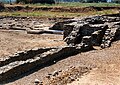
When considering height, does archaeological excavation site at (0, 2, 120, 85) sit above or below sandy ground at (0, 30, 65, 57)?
above

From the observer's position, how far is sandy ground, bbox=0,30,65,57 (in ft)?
74.7

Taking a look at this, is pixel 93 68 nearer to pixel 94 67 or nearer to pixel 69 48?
pixel 94 67

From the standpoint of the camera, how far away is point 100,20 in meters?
28.2

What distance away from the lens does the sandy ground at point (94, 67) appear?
14817 millimetres

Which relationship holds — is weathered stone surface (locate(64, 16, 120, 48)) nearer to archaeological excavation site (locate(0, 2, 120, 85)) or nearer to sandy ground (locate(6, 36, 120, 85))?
archaeological excavation site (locate(0, 2, 120, 85))

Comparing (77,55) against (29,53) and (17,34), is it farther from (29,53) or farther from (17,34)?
(17,34)

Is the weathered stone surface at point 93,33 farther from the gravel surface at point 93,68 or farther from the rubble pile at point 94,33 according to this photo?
the gravel surface at point 93,68

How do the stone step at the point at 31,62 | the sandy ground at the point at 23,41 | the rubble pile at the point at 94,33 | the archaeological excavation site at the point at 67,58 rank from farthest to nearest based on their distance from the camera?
the rubble pile at the point at 94,33 → the sandy ground at the point at 23,41 → the archaeological excavation site at the point at 67,58 → the stone step at the point at 31,62

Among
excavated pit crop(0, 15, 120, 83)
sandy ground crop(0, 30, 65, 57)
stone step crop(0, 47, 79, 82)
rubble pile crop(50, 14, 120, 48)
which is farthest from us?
rubble pile crop(50, 14, 120, 48)

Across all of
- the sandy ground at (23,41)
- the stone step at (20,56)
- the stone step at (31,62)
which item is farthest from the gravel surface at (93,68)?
the sandy ground at (23,41)

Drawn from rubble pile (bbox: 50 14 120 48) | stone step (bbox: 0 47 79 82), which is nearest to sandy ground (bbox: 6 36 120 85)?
stone step (bbox: 0 47 79 82)

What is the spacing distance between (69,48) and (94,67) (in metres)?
3.03

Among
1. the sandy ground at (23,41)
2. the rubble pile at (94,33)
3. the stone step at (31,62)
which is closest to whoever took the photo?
the stone step at (31,62)

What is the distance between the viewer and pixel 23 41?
26.1m
